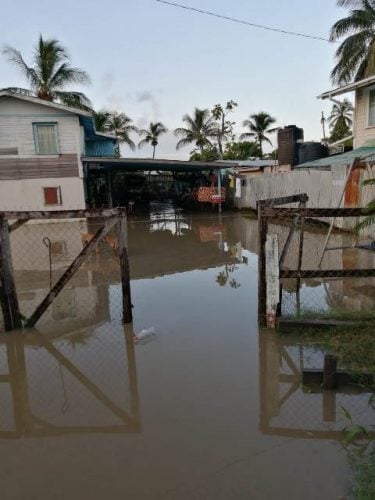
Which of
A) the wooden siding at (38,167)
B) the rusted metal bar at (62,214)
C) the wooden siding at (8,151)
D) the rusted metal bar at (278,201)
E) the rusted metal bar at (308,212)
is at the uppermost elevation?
the wooden siding at (8,151)

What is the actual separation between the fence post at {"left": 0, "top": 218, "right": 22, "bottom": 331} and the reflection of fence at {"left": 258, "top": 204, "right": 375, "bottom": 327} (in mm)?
3217

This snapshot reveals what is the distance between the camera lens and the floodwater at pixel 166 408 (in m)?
2.53

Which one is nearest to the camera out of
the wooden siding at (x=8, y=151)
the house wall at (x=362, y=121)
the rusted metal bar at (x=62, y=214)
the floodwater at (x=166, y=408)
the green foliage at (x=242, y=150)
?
the floodwater at (x=166, y=408)

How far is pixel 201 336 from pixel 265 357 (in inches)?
36.8

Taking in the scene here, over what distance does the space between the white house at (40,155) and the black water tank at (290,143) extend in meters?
10.6

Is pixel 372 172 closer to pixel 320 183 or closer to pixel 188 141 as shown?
pixel 320 183

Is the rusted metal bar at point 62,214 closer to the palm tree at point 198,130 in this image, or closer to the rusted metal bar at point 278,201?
the rusted metal bar at point 278,201

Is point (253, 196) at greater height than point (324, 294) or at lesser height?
greater

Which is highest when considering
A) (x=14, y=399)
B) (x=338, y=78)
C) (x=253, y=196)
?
(x=338, y=78)

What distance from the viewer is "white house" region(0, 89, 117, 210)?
1644 centimetres

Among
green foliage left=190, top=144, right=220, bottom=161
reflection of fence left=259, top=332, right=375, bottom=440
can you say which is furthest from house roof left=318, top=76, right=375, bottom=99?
green foliage left=190, top=144, right=220, bottom=161

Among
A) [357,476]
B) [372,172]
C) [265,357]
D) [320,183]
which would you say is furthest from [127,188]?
[357,476]

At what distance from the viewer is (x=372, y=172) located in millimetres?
10531

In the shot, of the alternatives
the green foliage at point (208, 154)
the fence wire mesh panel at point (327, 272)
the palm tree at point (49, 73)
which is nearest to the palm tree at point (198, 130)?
the green foliage at point (208, 154)
